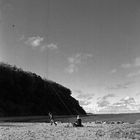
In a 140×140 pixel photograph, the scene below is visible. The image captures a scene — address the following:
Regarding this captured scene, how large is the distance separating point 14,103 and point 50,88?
129 ft

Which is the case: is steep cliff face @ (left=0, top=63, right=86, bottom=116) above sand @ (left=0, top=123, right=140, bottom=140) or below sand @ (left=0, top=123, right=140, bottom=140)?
above

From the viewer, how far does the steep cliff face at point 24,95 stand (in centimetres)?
15415

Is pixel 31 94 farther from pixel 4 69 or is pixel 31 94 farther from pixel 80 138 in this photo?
pixel 80 138

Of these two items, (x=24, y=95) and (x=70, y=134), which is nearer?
(x=70, y=134)

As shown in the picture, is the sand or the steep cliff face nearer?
the sand

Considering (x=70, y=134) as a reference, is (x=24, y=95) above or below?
above

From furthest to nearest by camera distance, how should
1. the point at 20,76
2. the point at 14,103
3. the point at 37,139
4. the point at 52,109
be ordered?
the point at 52,109 < the point at 20,76 < the point at 14,103 < the point at 37,139

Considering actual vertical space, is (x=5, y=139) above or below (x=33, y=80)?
below

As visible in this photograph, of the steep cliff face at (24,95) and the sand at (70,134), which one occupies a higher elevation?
the steep cliff face at (24,95)

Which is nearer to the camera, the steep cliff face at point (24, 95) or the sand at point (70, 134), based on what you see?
the sand at point (70, 134)

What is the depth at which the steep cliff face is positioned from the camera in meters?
154

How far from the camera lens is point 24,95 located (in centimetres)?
16938

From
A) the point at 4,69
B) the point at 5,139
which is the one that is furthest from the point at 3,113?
the point at 5,139

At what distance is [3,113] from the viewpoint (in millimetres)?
141375
